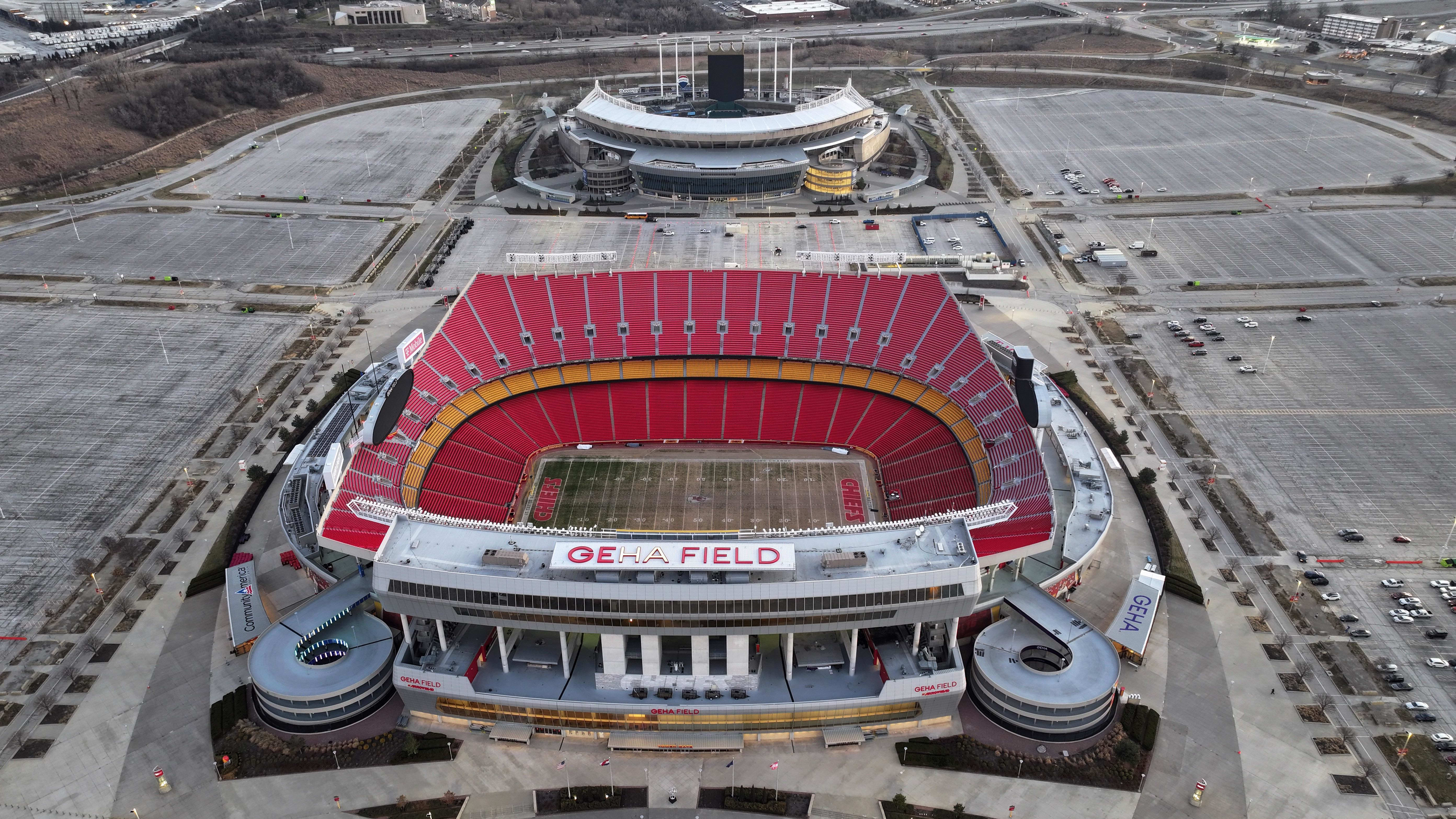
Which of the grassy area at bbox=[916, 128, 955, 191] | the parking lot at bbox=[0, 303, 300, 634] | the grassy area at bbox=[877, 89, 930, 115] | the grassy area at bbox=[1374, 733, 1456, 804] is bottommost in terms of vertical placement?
the grassy area at bbox=[1374, 733, 1456, 804]

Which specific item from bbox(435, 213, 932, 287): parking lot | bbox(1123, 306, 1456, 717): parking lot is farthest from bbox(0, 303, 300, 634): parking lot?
bbox(1123, 306, 1456, 717): parking lot

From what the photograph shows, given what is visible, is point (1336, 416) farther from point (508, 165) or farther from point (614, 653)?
point (508, 165)

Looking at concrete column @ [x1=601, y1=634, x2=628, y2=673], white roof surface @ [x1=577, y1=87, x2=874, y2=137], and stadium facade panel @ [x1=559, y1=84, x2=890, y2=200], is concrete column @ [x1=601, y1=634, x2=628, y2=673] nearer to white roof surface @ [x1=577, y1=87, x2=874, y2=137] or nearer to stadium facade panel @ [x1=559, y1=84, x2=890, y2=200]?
stadium facade panel @ [x1=559, y1=84, x2=890, y2=200]

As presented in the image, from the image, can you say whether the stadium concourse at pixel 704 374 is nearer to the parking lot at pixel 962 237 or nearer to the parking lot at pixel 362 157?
the parking lot at pixel 962 237

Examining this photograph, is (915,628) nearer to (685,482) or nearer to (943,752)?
(943,752)

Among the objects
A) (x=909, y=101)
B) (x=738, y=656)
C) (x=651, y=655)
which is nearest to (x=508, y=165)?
(x=909, y=101)

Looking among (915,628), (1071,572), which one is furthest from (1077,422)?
(915,628)
